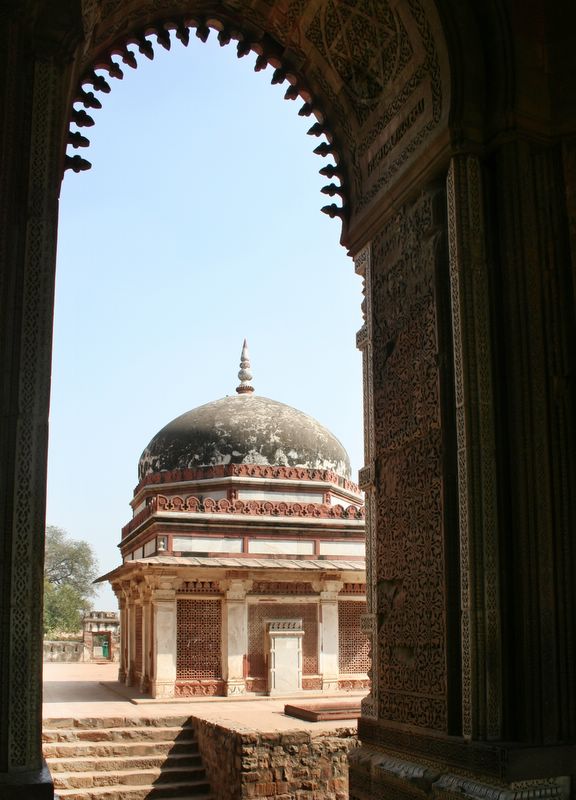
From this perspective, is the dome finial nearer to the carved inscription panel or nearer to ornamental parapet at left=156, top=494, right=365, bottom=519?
ornamental parapet at left=156, top=494, right=365, bottom=519

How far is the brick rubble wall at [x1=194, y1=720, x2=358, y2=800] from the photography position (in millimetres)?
10227

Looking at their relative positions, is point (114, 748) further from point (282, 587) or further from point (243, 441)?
point (243, 441)

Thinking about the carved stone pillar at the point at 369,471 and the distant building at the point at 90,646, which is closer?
the carved stone pillar at the point at 369,471

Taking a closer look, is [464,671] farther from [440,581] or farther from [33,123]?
[33,123]

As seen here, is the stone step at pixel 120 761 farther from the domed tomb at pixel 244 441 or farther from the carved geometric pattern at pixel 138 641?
the domed tomb at pixel 244 441

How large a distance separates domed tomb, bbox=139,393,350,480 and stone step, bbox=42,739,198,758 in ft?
26.8

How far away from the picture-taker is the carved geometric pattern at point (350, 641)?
1716 cm

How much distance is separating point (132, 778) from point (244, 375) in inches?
515

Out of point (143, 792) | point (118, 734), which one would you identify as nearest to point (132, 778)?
point (143, 792)

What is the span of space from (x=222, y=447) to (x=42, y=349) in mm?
15766

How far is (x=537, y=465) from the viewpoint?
486 cm

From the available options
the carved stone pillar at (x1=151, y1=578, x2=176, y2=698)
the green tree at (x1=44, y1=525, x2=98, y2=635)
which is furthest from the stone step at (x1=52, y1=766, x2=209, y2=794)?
the green tree at (x1=44, y1=525, x2=98, y2=635)

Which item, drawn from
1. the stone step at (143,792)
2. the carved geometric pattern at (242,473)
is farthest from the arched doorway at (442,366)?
the carved geometric pattern at (242,473)

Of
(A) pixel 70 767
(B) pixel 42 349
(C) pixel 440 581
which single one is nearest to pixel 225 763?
(A) pixel 70 767
